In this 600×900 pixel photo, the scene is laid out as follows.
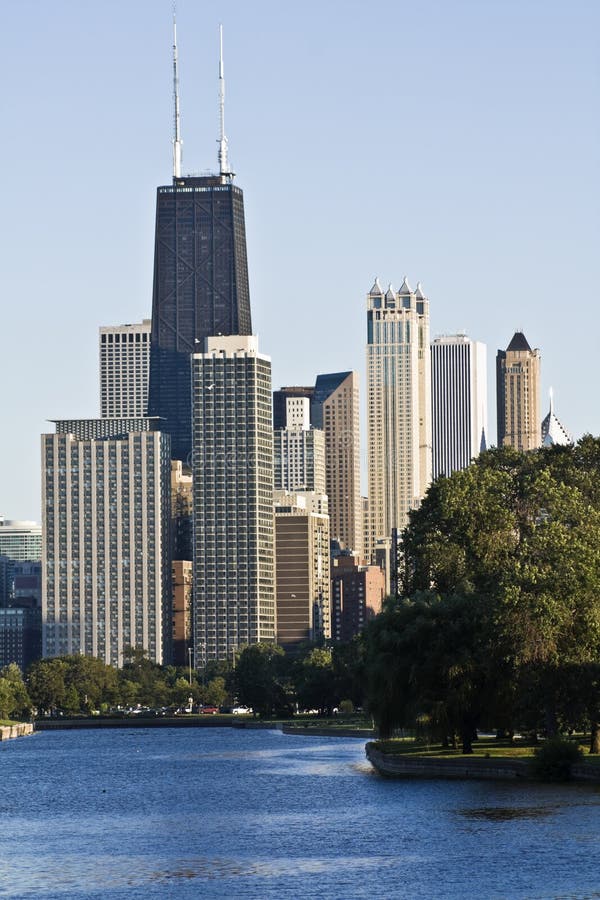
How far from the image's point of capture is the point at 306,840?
90.3 meters

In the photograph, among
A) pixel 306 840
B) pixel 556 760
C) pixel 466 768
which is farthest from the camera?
pixel 466 768

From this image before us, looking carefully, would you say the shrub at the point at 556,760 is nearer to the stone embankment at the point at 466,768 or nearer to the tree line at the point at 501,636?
the stone embankment at the point at 466,768

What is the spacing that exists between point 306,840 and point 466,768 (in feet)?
79.1

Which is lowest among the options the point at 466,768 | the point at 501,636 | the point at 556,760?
the point at 466,768

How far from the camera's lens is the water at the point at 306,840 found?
7481cm

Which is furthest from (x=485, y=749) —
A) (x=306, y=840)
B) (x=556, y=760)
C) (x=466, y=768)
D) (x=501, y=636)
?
(x=306, y=840)

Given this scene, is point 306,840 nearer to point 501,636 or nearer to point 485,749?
point 501,636

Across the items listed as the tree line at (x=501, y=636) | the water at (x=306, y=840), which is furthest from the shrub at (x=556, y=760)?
the tree line at (x=501, y=636)

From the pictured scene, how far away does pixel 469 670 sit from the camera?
11544 cm

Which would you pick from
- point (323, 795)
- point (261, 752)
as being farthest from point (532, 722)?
point (261, 752)

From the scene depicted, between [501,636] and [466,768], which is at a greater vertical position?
[501,636]

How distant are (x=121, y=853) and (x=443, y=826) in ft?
46.4

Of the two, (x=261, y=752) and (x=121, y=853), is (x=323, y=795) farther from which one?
(x=261, y=752)

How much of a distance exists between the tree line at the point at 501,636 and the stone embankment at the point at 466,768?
6.90 ft
